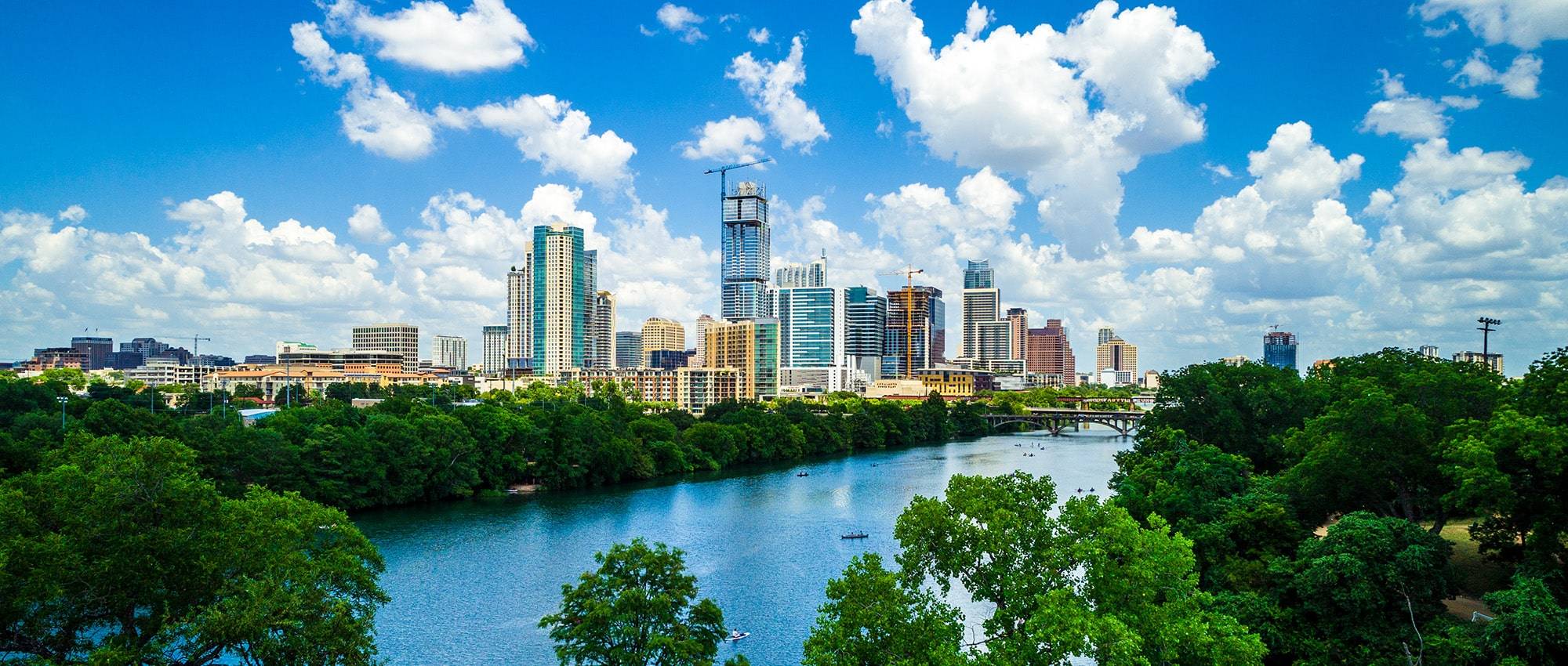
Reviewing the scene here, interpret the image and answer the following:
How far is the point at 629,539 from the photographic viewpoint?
40812 millimetres

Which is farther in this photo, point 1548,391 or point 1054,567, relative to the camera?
point 1548,391

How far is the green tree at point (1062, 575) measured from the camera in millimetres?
14578

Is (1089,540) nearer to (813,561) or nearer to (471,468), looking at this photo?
(813,561)

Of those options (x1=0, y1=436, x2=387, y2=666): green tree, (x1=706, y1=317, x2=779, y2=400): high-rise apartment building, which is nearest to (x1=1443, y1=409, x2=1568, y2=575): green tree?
(x1=0, y1=436, x2=387, y2=666): green tree

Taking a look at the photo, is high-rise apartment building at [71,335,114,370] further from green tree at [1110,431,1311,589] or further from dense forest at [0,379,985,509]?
green tree at [1110,431,1311,589]

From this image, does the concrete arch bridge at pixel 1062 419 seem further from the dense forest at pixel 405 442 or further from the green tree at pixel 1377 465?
the green tree at pixel 1377 465

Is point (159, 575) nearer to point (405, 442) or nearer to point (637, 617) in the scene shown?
point (637, 617)

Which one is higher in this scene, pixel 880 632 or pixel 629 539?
pixel 880 632

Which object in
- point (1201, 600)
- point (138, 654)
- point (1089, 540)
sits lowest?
point (138, 654)

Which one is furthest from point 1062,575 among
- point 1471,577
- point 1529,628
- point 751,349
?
point 751,349

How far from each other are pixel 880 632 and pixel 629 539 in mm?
27073

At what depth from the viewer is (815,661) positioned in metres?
14.8

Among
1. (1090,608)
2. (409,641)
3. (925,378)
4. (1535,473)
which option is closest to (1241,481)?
(1535,473)

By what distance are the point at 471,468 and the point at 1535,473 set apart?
47814 mm
